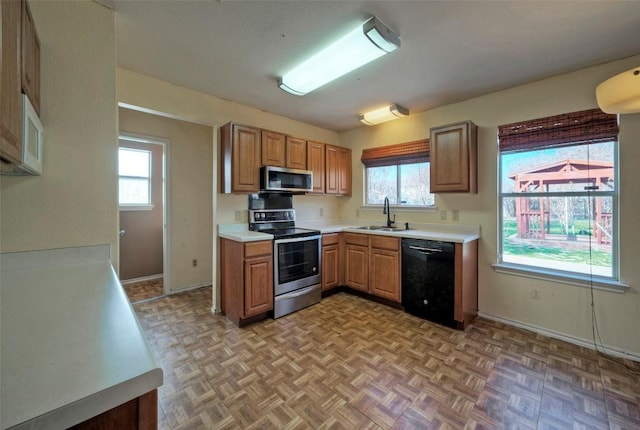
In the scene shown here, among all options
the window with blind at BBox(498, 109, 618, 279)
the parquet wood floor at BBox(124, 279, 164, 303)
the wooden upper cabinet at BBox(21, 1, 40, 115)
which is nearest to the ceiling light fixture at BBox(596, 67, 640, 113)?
the window with blind at BBox(498, 109, 618, 279)

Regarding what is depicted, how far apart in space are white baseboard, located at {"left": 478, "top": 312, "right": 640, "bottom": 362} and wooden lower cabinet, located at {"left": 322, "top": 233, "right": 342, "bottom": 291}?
1.76 m

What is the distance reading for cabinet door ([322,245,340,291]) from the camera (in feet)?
11.6

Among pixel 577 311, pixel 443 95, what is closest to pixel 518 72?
pixel 443 95

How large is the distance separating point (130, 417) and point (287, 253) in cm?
245

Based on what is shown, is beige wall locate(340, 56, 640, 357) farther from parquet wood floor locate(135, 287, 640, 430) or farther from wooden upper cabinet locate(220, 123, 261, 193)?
wooden upper cabinet locate(220, 123, 261, 193)

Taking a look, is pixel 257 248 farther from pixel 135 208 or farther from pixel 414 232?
pixel 135 208

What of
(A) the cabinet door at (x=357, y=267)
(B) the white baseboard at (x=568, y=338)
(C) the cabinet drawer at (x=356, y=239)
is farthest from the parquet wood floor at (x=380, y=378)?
(C) the cabinet drawer at (x=356, y=239)

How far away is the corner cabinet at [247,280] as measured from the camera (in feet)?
8.92

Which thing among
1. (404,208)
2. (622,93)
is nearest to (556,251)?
(622,93)

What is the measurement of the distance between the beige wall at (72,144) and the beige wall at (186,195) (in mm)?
2042

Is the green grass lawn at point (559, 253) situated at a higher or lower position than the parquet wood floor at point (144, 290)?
higher

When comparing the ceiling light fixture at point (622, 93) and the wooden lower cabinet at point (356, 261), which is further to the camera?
the wooden lower cabinet at point (356, 261)

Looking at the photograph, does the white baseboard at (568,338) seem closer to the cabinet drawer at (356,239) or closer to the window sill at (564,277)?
the window sill at (564,277)

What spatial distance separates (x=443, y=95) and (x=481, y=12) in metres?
1.32
